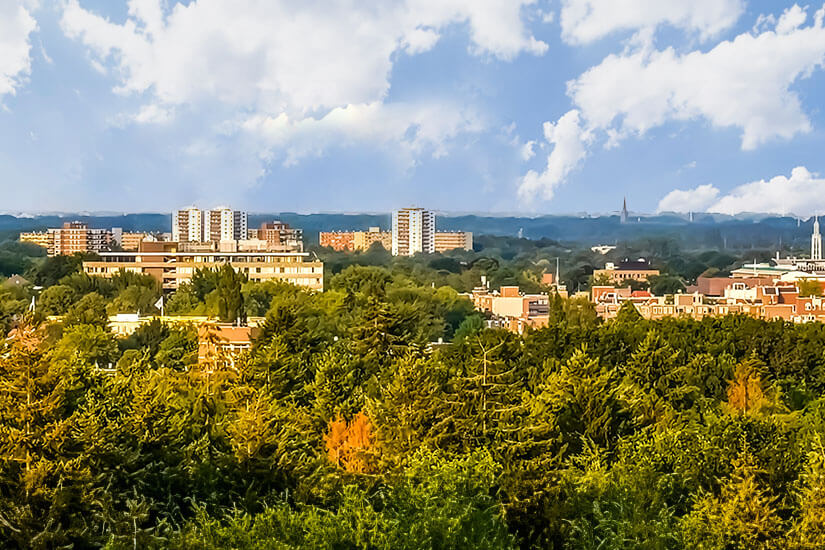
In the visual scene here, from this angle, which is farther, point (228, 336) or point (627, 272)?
point (627, 272)

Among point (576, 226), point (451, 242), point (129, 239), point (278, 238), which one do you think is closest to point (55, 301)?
point (278, 238)

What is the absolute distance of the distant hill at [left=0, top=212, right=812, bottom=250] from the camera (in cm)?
13538

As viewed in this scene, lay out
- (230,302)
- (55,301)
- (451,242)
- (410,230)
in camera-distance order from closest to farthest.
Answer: (230,302)
(55,301)
(410,230)
(451,242)

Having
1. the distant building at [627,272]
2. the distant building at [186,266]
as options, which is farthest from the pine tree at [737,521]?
the distant building at [627,272]

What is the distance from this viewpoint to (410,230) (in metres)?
120

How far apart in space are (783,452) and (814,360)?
14434mm

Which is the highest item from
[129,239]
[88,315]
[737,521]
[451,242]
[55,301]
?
[129,239]

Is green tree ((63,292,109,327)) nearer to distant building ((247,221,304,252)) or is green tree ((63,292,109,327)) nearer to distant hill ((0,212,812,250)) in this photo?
distant building ((247,221,304,252))

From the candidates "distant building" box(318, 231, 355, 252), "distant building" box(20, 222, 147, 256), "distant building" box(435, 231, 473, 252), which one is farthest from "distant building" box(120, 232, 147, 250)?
"distant building" box(435, 231, 473, 252)

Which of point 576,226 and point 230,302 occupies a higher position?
point 576,226

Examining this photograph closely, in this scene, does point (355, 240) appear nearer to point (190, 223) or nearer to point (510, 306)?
point (190, 223)

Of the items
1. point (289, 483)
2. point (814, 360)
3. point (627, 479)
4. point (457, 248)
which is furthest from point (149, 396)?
point (457, 248)

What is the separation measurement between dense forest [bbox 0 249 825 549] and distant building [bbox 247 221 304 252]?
154 feet

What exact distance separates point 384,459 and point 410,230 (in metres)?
105
